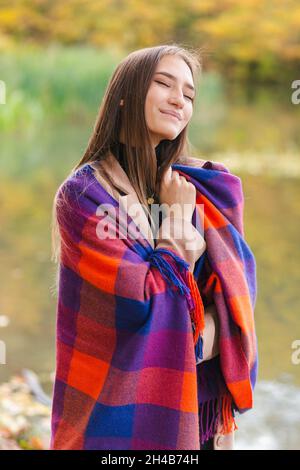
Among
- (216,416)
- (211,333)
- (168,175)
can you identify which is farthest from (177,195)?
(216,416)

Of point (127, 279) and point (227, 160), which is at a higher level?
point (227, 160)

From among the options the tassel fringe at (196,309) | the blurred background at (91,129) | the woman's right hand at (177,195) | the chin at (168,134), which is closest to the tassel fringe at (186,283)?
the tassel fringe at (196,309)

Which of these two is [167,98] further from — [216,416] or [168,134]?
[216,416]

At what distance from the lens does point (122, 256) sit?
1243mm

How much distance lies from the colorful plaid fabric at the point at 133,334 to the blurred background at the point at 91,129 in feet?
1.60

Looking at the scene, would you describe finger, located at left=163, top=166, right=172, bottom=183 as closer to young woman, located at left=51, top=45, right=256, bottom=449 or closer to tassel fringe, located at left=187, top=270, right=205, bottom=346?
young woman, located at left=51, top=45, right=256, bottom=449

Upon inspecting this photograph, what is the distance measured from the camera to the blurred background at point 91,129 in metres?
3.17

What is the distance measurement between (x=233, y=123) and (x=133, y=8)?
12.8ft

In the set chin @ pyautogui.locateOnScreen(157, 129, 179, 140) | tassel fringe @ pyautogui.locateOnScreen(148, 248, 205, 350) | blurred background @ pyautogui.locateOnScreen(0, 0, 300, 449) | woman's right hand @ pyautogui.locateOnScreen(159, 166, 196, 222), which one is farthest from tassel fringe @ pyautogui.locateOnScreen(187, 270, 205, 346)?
blurred background @ pyautogui.locateOnScreen(0, 0, 300, 449)

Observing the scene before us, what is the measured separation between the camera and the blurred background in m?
3.17

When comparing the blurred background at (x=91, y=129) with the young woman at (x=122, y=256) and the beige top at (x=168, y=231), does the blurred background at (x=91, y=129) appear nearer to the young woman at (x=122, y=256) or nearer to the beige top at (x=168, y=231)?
the young woman at (x=122, y=256)
